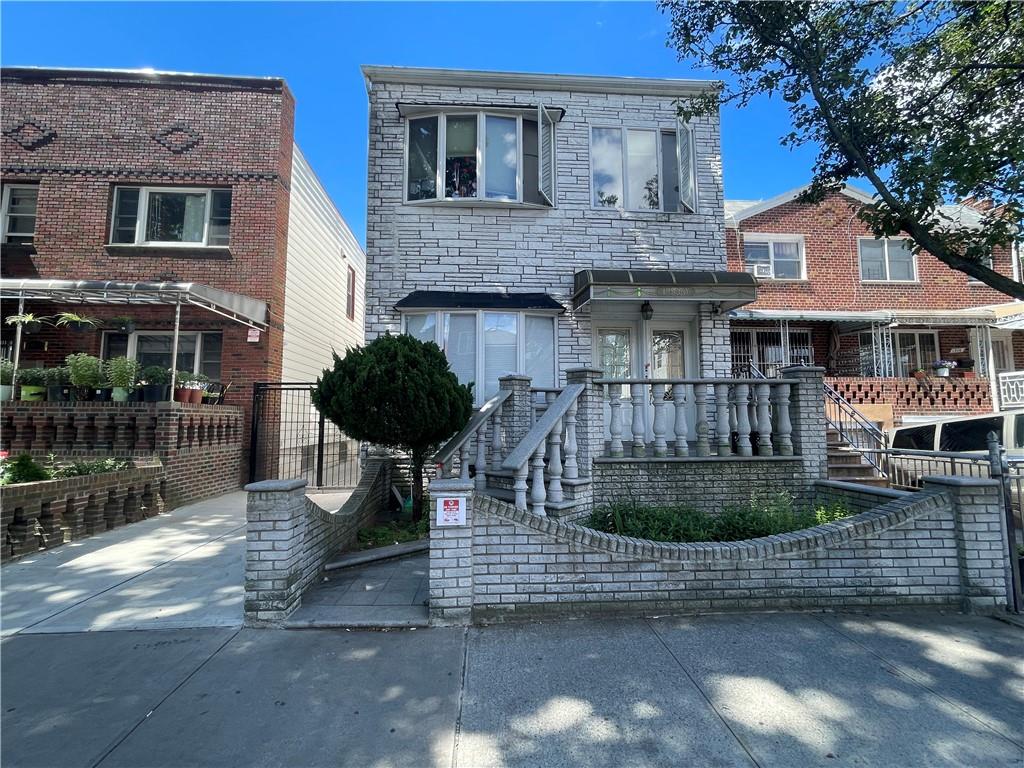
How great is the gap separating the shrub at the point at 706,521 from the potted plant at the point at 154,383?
272 inches

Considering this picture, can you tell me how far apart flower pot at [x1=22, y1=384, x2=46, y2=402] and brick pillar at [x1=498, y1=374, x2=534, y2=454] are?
7.49 metres

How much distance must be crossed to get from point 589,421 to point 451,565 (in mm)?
2514

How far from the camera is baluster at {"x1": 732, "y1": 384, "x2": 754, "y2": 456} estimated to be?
602cm

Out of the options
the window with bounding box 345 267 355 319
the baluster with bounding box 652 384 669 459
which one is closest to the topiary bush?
the baluster with bounding box 652 384 669 459

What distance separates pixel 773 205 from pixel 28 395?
56.1ft

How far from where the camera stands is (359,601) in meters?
4.11

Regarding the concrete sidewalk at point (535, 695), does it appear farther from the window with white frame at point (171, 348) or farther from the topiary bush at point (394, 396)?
the window with white frame at point (171, 348)

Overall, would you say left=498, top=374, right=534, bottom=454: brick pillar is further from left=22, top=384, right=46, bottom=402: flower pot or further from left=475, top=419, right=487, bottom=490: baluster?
left=22, top=384, right=46, bottom=402: flower pot

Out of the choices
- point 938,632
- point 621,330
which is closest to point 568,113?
point 621,330

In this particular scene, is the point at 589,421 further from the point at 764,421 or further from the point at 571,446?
the point at 764,421

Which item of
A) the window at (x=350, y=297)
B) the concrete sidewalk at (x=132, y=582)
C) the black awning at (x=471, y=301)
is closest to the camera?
the concrete sidewalk at (x=132, y=582)

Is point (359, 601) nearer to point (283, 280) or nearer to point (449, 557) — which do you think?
point (449, 557)

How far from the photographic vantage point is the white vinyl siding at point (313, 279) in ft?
37.9

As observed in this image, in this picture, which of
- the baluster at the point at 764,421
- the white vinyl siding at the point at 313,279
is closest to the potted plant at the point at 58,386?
the white vinyl siding at the point at 313,279
